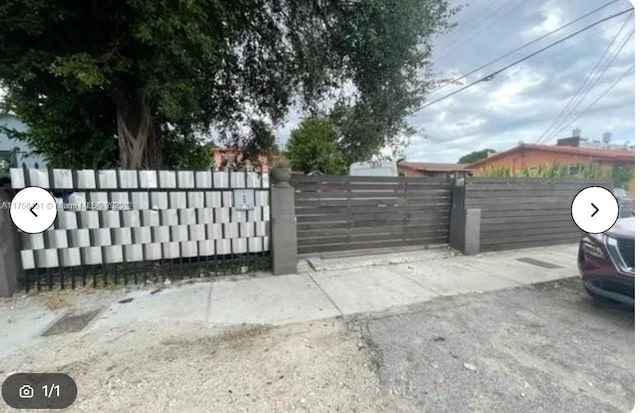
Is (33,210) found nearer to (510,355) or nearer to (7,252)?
(7,252)

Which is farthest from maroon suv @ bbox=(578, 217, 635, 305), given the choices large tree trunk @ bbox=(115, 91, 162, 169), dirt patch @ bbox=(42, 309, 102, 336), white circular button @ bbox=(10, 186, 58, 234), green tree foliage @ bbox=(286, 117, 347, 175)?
green tree foliage @ bbox=(286, 117, 347, 175)

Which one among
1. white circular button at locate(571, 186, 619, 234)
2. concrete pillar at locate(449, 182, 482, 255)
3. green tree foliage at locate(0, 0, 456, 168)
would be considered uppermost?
green tree foliage at locate(0, 0, 456, 168)

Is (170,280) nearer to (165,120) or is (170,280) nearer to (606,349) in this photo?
(165,120)

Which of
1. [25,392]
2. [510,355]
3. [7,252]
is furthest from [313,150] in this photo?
[25,392]

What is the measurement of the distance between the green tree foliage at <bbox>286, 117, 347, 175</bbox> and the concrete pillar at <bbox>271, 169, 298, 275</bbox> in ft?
46.1

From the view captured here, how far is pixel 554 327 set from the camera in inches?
121

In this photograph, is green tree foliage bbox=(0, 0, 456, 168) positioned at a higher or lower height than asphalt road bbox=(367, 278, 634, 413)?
higher

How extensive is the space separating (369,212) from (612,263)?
3287 millimetres

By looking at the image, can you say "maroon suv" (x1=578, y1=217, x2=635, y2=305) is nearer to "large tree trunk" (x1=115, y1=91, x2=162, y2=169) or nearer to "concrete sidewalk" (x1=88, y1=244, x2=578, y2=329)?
"concrete sidewalk" (x1=88, y1=244, x2=578, y2=329)

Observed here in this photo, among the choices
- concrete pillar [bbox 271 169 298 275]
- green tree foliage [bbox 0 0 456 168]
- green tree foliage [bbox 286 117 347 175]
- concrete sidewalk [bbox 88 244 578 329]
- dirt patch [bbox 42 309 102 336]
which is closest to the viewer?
dirt patch [bbox 42 309 102 336]

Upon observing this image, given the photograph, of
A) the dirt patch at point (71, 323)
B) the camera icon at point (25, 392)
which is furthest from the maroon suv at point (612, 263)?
the dirt patch at point (71, 323)

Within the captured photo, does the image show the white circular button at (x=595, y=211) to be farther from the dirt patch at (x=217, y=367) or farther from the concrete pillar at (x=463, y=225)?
the dirt patch at (x=217, y=367)

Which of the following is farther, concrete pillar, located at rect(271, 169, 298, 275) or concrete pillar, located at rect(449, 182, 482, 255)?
concrete pillar, located at rect(449, 182, 482, 255)

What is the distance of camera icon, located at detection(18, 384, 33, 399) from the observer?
2078 millimetres
